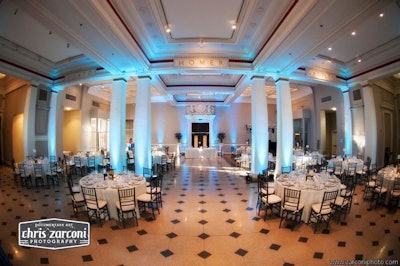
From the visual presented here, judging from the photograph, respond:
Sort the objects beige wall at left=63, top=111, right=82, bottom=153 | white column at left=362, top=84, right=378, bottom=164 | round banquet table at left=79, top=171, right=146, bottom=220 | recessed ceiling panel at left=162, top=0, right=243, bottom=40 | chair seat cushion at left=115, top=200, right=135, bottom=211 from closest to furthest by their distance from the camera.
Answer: chair seat cushion at left=115, top=200, right=135, bottom=211, round banquet table at left=79, top=171, right=146, bottom=220, recessed ceiling panel at left=162, top=0, right=243, bottom=40, white column at left=362, top=84, right=378, bottom=164, beige wall at left=63, top=111, right=82, bottom=153

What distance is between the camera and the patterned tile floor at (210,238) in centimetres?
334

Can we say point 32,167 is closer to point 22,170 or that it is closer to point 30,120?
point 22,170

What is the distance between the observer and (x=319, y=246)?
3.67 meters

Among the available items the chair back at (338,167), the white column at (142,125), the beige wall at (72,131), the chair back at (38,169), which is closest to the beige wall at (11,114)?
the beige wall at (72,131)

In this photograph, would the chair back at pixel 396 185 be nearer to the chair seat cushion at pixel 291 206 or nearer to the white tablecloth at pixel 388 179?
the white tablecloth at pixel 388 179

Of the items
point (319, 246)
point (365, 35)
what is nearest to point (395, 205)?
point (319, 246)

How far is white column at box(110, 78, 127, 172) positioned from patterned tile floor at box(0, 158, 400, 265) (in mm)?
2563

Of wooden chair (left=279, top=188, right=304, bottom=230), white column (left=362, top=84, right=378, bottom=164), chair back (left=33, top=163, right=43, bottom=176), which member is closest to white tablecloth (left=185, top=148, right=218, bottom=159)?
white column (left=362, top=84, right=378, bottom=164)

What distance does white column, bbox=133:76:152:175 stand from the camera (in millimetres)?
8258

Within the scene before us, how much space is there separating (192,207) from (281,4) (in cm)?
529

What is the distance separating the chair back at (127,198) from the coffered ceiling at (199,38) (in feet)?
12.4

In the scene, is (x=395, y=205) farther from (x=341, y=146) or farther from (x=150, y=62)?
(x=150, y=62)

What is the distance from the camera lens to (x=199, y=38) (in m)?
6.81

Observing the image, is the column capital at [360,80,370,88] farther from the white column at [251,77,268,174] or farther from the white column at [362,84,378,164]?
the white column at [251,77,268,174]
